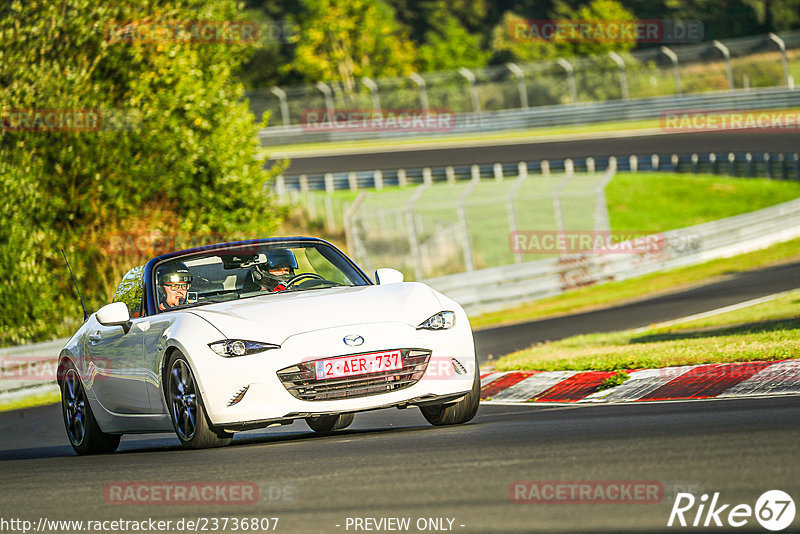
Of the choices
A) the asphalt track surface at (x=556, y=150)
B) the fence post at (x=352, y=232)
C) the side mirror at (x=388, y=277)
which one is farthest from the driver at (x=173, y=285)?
the asphalt track surface at (x=556, y=150)

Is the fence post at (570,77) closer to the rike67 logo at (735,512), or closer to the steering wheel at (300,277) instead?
the steering wheel at (300,277)

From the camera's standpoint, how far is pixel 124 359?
8766 mm

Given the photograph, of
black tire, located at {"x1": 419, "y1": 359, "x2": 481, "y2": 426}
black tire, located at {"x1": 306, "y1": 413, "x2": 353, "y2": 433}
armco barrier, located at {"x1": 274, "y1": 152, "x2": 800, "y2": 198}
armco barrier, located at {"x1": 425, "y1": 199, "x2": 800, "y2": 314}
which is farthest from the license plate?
armco barrier, located at {"x1": 274, "y1": 152, "x2": 800, "y2": 198}

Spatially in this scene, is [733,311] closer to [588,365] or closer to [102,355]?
[588,365]

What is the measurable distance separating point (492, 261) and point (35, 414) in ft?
50.2

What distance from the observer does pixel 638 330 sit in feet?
56.2

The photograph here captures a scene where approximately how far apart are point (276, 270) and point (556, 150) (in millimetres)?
36030

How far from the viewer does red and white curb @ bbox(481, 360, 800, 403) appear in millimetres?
8797

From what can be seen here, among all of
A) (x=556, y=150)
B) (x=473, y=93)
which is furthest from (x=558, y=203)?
(x=473, y=93)

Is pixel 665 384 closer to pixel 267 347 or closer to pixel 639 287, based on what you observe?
pixel 267 347

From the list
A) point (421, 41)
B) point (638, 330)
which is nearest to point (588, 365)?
point (638, 330)

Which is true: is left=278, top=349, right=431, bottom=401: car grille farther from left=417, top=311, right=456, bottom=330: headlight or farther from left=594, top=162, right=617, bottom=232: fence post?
left=594, top=162, right=617, bottom=232: fence post

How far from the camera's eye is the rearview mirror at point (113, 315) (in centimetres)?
846

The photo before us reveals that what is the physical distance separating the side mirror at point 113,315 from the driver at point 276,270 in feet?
3.15
